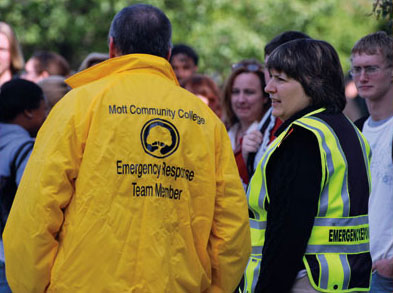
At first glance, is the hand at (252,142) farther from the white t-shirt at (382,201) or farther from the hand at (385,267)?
the hand at (385,267)

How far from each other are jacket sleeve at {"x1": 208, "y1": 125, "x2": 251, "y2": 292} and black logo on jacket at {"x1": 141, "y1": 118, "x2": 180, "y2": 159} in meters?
0.28

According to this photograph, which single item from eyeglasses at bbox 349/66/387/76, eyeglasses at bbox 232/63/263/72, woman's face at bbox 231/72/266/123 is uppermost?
eyeglasses at bbox 232/63/263/72

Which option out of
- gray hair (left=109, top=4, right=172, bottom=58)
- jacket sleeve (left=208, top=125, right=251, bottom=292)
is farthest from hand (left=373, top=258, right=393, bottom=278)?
gray hair (left=109, top=4, right=172, bottom=58)

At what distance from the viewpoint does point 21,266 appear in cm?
311

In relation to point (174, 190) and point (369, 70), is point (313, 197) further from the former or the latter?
point (369, 70)

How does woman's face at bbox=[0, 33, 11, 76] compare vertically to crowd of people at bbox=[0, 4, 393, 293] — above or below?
above

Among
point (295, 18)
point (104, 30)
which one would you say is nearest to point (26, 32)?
point (104, 30)

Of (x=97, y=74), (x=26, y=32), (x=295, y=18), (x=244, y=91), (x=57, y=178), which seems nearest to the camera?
(x=57, y=178)

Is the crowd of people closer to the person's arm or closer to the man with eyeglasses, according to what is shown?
the person's arm

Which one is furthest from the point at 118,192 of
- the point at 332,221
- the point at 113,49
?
the point at 332,221

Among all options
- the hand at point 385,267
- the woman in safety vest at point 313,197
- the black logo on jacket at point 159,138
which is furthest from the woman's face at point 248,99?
the black logo on jacket at point 159,138

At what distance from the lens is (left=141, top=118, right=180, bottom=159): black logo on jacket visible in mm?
3170

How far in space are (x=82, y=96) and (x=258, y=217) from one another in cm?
102

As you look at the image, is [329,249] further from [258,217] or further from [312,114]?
[312,114]
